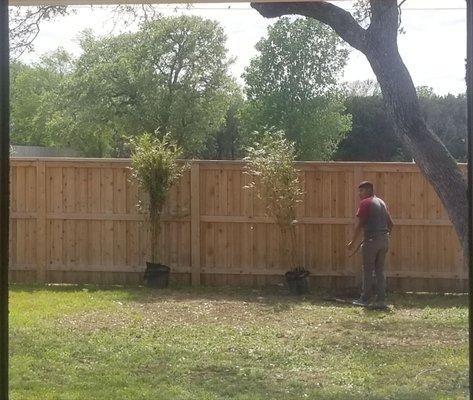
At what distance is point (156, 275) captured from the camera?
12195 mm

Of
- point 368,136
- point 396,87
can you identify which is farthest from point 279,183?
point 368,136

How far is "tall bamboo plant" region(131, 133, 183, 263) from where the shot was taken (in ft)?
39.5

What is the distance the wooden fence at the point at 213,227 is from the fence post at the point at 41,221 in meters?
0.02

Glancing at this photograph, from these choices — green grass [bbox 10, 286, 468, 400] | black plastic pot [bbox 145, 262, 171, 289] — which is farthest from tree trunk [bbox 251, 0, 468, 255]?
black plastic pot [bbox 145, 262, 171, 289]

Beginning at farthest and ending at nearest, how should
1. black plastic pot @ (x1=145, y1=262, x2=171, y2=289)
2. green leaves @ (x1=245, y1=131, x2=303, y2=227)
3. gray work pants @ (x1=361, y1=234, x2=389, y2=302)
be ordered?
black plastic pot @ (x1=145, y1=262, x2=171, y2=289) < green leaves @ (x1=245, y1=131, x2=303, y2=227) < gray work pants @ (x1=361, y1=234, x2=389, y2=302)

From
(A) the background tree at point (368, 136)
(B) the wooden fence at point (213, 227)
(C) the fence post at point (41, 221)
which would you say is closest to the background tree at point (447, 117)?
(A) the background tree at point (368, 136)

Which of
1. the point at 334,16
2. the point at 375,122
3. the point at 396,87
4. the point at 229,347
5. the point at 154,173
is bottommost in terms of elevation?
the point at 229,347

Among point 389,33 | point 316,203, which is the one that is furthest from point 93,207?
point 389,33

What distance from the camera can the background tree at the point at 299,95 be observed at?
88.6ft

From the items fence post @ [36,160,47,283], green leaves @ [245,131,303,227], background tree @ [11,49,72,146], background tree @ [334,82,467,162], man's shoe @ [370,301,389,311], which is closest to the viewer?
man's shoe @ [370,301,389,311]

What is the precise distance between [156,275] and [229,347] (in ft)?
15.0

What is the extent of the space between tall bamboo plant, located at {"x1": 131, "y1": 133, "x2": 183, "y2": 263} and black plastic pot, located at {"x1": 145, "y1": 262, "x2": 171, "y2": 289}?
18 cm

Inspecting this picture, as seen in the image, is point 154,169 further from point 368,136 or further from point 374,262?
point 368,136

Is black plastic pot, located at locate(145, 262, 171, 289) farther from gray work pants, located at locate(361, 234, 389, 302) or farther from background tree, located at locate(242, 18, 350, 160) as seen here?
background tree, located at locate(242, 18, 350, 160)
